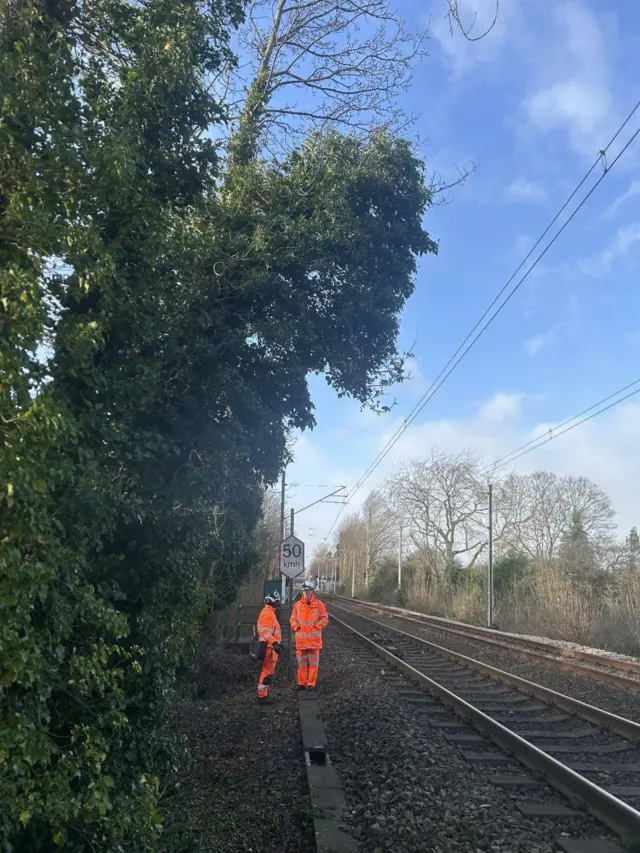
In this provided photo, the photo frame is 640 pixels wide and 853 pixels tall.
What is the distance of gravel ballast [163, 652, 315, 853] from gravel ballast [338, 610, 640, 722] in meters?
5.07

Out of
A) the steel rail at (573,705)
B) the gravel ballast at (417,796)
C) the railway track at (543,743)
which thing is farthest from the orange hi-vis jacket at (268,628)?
the steel rail at (573,705)

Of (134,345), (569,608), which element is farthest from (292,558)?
(569,608)

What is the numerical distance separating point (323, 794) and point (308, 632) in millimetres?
5267

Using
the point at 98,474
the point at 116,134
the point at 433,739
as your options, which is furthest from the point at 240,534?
the point at 116,134

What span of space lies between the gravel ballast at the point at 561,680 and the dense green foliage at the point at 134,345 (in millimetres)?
6571

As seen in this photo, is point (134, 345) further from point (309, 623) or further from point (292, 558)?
point (292, 558)

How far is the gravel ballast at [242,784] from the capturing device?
578 cm

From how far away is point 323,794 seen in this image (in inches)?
260

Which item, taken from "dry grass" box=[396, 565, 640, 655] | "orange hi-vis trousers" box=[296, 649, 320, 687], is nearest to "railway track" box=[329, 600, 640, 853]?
"orange hi-vis trousers" box=[296, 649, 320, 687]

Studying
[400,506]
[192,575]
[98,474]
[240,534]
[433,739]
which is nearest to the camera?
[98,474]

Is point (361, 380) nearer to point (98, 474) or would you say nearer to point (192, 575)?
point (192, 575)

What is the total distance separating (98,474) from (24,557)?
1.12 metres

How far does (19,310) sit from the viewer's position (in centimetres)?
356

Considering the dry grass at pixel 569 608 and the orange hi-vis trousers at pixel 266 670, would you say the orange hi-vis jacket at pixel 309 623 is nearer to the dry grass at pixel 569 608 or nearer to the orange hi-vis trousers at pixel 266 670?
the orange hi-vis trousers at pixel 266 670
